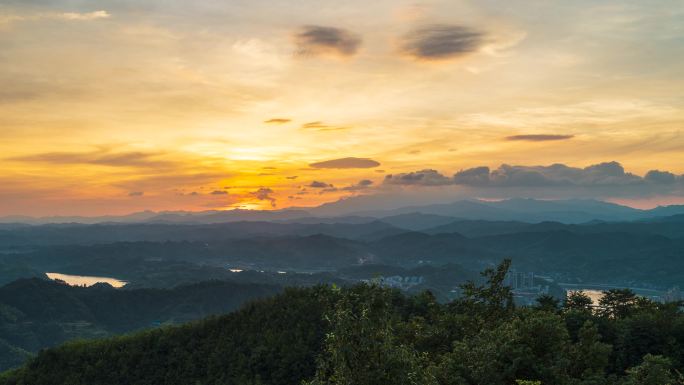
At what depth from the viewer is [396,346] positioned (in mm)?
23609

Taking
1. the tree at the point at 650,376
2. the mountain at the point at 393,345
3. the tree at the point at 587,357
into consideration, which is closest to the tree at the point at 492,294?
the mountain at the point at 393,345

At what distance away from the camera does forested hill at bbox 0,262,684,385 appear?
2253 centimetres

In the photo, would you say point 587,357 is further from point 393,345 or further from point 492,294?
point 393,345

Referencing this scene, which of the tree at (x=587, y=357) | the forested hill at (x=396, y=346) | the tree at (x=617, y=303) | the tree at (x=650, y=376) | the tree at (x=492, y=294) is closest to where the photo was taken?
the forested hill at (x=396, y=346)

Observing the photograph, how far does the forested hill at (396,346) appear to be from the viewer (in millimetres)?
22531

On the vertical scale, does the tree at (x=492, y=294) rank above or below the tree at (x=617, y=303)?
above

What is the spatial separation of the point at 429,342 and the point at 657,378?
102 ft

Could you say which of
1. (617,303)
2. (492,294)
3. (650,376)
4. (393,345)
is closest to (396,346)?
(393,345)

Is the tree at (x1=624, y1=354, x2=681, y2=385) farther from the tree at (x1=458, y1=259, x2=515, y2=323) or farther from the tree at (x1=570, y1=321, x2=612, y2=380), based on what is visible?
the tree at (x1=458, y1=259, x2=515, y2=323)

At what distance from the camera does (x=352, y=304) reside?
23578 millimetres

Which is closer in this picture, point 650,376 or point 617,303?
point 650,376

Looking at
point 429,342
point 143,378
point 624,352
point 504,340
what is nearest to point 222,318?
point 143,378

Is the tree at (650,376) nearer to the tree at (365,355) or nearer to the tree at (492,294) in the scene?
the tree at (492,294)

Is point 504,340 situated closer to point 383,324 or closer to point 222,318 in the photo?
point 383,324
